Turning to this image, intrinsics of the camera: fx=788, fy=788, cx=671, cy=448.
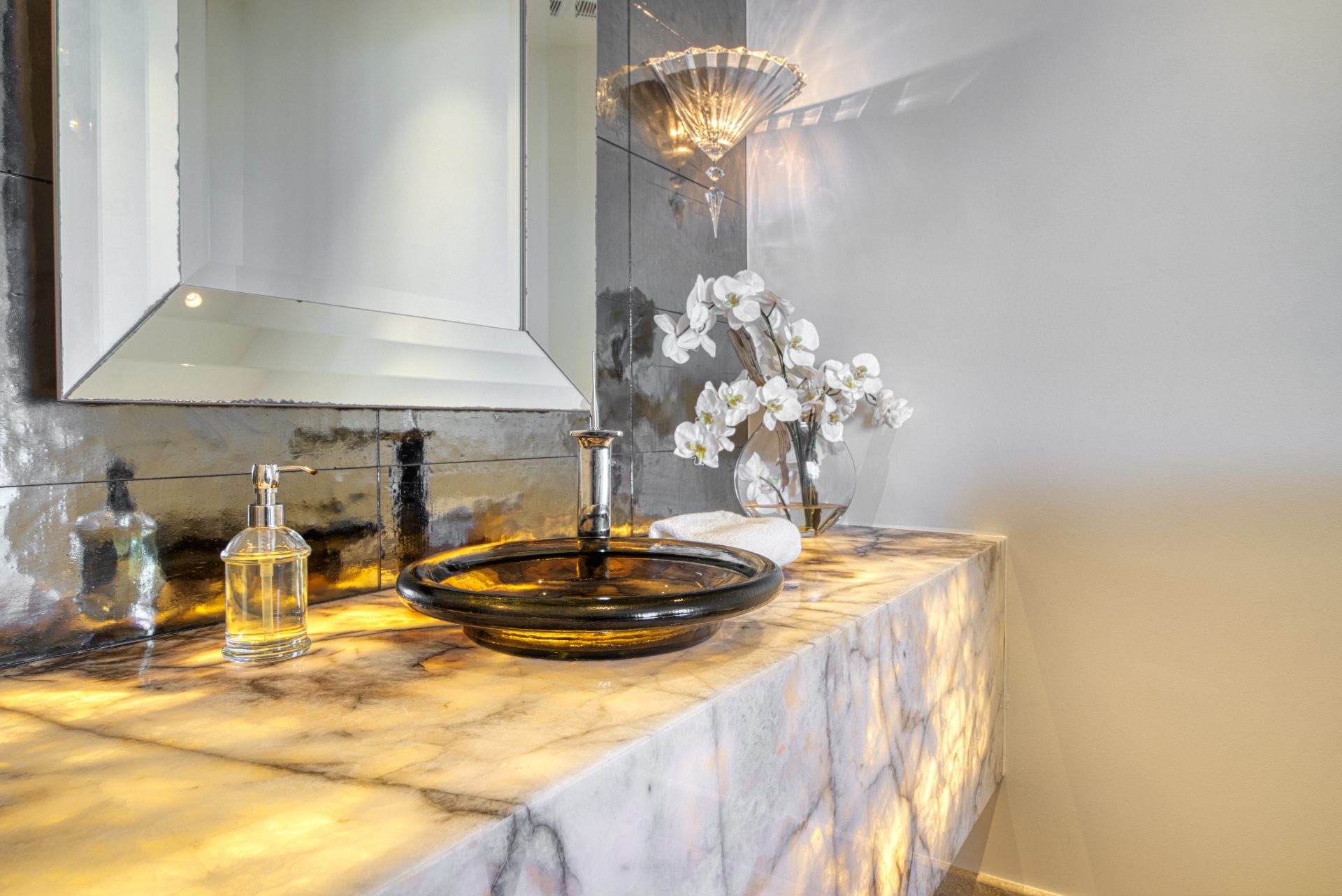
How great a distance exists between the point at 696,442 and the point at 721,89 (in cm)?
65

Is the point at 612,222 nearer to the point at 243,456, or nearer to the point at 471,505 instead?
the point at 471,505

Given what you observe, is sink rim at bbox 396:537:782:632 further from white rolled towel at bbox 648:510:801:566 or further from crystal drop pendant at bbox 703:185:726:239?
crystal drop pendant at bbox 703:185:726:239

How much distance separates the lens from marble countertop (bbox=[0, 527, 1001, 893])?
354 mm

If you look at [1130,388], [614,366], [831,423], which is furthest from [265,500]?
[1130,388]

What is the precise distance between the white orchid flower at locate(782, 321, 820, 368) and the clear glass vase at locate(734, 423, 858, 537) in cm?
11

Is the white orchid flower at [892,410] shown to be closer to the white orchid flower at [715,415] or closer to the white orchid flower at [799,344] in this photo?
the white orchid flower at [799,344]

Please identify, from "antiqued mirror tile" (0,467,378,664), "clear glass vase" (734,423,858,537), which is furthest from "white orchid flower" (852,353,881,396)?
"antiqued mirror tile" (0,467,378,664)

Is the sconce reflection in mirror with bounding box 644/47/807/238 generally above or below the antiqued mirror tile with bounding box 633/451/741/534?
above

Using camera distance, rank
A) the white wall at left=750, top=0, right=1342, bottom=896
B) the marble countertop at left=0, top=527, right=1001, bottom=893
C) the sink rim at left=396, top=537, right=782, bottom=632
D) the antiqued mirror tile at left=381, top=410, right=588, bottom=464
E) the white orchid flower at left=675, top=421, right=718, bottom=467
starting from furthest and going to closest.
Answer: the white orchid flower at left=675, top=421, right=718, bottom=467
the white wall at left=750, top=0, right=1342, bottom=896
the antiqued mirror tile at left=381, top=410, right=588, bottom=464
the sink rim at left=396, top=537, right=782, bottom=632
the marble countertop at left=0, top=527, right=1001, bottom=893

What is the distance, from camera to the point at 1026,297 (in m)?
1.40

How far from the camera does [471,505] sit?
3.44 feet

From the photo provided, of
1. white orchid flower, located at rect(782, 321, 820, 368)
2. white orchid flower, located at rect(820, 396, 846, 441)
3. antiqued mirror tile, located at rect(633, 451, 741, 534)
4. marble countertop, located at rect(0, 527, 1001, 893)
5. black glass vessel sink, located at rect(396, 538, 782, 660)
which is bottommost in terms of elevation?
marble countertop, located at rect(0, 527, 1001, 893)

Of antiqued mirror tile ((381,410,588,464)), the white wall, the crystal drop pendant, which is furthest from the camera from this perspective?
the crystal drop pendant

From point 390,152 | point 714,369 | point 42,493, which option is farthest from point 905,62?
point 42,493
